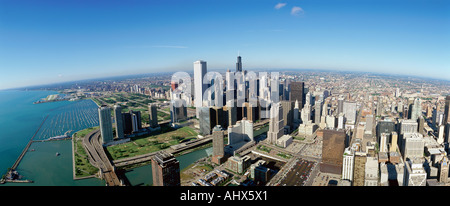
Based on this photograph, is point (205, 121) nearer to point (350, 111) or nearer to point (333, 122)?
point (333, 122)

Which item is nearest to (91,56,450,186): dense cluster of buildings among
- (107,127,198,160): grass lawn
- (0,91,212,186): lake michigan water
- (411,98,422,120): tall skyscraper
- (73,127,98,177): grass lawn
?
(411,98,422,120): tall skyscraper

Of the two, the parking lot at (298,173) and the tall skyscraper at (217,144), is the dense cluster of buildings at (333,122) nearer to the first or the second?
the tall skyscraper at (217,144)

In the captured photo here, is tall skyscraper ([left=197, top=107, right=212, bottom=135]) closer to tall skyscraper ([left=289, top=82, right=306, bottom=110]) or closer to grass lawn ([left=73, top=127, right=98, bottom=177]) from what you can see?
grass lawn ([left=73, top=127, right=98, bottom=177])

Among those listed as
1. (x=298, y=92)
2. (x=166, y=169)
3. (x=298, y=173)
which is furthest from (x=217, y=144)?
(x=298, y=92)

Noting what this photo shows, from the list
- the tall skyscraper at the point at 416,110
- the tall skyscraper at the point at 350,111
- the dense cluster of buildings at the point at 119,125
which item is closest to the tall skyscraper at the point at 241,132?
the dense cluster of buildings at the point at 119,125

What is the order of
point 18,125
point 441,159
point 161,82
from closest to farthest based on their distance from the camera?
1. point 441,159
2. point 18,125
3. point 161,82
